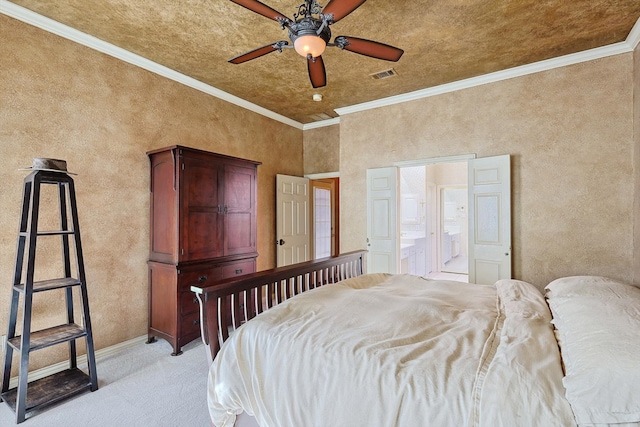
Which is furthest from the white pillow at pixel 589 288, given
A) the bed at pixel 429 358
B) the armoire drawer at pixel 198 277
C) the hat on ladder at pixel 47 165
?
the hat on ladder at pixel 47 165

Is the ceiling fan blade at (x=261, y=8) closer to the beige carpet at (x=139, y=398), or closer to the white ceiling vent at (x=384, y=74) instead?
the white ceiling vent at (x=384, y=74)

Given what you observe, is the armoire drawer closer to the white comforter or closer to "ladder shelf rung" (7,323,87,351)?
"ladder shelf rung" (7,323,87,351)

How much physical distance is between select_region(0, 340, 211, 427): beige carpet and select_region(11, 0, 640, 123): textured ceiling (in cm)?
307

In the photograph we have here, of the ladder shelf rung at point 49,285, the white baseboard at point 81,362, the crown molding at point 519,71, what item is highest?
the crown molding at point 519,71

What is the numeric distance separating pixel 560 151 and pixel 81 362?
5.34 metres

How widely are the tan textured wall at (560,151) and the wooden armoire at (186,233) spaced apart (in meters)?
2.80

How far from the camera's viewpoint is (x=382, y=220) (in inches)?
179

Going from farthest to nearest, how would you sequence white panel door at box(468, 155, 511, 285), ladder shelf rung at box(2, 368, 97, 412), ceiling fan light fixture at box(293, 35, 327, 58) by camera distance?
white panel door at box(468, 155, 511, 285), ladder shelf rung at box(2, 368, 97, 412), ceiling fan light fixture at box(293, 35, 327, 58)

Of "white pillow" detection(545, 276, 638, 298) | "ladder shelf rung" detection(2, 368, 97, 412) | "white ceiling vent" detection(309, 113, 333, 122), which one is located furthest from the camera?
"white ceiling vent" detection(309, 113, 333, 122)

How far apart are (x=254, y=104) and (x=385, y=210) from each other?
2.52m

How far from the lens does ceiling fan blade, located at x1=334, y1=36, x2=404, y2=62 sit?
84.8 inches

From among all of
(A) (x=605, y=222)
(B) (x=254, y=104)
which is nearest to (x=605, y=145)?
(A) (x=605, y=222)

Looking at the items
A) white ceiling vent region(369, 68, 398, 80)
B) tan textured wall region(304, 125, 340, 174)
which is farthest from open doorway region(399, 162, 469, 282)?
white ceiling vent region(369, 68, 398, 80)

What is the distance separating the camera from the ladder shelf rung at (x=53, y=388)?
2234 mm
